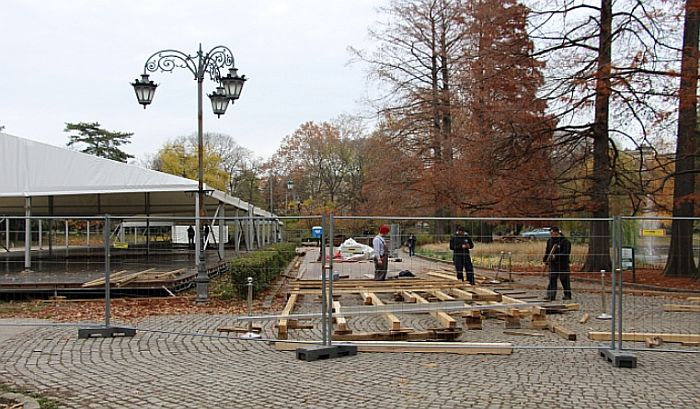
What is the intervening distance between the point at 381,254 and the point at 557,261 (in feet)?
9.79

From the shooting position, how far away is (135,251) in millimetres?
15117

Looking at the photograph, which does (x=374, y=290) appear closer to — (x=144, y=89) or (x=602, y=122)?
(x=144, y=89)

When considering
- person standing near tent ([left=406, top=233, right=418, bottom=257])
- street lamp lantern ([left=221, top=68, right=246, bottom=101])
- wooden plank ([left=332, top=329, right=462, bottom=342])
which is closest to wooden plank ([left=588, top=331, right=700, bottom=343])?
wooden plank ([left=332, top=329, right=462, bottom=342])

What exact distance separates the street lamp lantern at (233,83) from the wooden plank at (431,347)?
8.75 metres

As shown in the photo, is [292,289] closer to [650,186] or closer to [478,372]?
[478,372]

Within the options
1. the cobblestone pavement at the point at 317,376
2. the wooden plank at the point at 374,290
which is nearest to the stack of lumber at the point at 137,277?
the wooden plank at the point at 374,290

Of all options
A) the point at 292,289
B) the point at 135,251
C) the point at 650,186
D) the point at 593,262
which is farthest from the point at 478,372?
the point at 650,186

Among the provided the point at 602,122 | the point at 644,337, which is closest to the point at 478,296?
the point at 644,337

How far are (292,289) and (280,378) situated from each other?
276 inches

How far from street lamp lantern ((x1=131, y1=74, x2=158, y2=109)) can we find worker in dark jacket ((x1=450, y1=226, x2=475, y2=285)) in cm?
866

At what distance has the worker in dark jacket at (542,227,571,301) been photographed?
1133 cm

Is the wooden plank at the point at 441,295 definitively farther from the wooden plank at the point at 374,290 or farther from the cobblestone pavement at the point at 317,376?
the cobblestone pavement at the point at 317,376

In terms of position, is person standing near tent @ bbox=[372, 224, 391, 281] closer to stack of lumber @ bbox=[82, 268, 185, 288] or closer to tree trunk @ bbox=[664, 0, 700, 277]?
stack of lumber @ bbox=[82, 268, 185, 288]

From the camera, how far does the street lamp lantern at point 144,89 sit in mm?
16469
